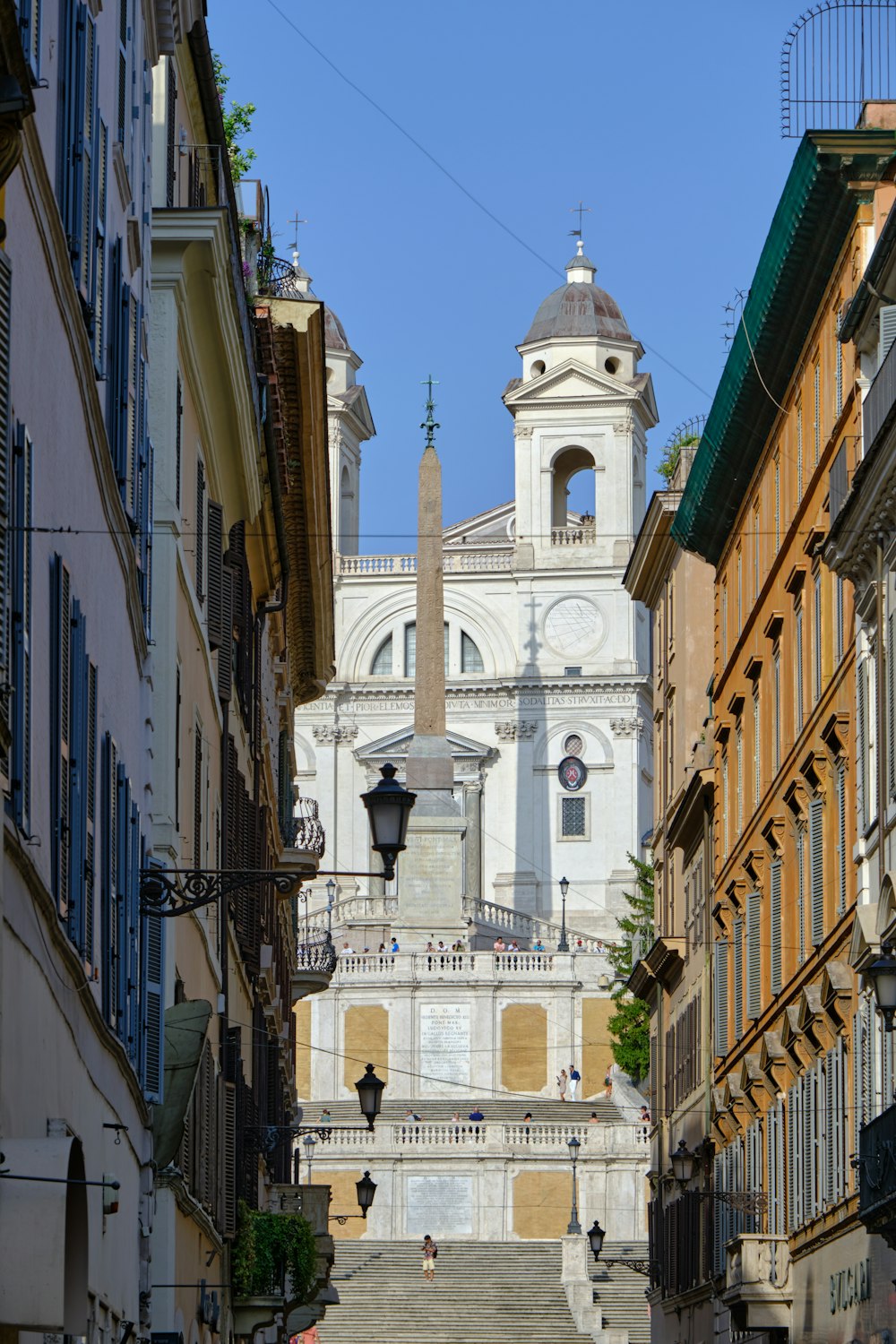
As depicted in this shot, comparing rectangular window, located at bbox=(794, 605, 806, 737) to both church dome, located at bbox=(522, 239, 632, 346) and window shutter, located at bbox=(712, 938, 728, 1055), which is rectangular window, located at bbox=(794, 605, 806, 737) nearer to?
window shutter, located at bbox=(712, 938, 728, 1055)

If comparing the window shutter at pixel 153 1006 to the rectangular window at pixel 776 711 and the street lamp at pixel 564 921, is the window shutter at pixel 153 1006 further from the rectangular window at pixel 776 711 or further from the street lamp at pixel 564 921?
the street lamp at pixel 564 921

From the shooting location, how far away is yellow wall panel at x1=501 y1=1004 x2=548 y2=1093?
85.7 metres

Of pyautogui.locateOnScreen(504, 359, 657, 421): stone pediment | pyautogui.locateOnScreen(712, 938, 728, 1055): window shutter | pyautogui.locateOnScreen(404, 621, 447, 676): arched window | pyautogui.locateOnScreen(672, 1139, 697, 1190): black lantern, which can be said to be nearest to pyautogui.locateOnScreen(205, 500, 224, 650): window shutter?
pyautogui.locateOnScreen(712, 938, 728, 1055): window shutter

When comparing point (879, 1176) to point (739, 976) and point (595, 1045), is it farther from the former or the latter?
point (595, 1045)

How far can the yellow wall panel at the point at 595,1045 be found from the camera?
280 feet

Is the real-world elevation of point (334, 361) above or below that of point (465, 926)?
above

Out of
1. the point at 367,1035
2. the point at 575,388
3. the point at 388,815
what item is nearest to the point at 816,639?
the point at 388,815

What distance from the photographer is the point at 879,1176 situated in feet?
73.8

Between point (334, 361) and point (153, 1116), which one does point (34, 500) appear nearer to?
A: point (153, 1116)

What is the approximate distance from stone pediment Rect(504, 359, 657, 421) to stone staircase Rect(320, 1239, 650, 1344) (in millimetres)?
52060

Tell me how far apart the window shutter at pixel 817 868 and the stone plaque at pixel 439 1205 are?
4415 centimetres

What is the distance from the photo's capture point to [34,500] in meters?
11.4

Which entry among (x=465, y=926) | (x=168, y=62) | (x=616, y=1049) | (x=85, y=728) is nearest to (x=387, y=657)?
(x=465, y=926)

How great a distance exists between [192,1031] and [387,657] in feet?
310
